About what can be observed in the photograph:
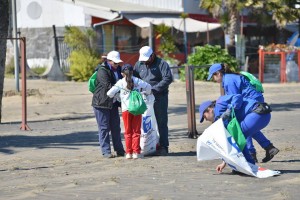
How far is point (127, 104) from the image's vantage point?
1149 cm

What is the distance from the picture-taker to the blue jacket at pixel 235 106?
31.3ft

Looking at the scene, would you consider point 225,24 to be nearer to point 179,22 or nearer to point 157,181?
point 179,22

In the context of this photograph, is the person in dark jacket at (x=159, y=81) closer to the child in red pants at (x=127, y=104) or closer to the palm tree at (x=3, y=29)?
the child in red pants at (x=127, y=104)

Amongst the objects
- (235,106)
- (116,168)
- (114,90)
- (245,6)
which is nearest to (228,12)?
(245,6)

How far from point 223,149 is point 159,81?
2.92 meters

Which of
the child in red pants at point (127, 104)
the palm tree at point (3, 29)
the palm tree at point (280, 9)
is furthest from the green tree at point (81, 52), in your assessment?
the child in red pants at point (127, 104)

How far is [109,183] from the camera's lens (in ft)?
31.1

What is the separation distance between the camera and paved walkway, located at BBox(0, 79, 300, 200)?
8820mm

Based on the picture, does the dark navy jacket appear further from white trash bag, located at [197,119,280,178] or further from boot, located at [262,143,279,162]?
white trash bag, located at [197,119,280,178]

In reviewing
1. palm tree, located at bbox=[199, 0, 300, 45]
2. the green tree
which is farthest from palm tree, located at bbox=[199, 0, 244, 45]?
the green tree

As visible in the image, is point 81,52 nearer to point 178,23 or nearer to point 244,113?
point 178,23

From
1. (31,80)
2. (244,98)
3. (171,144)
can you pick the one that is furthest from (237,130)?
(31,80)

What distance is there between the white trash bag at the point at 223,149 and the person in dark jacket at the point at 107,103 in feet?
8.57

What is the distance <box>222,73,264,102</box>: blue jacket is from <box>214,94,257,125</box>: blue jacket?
365 mm
